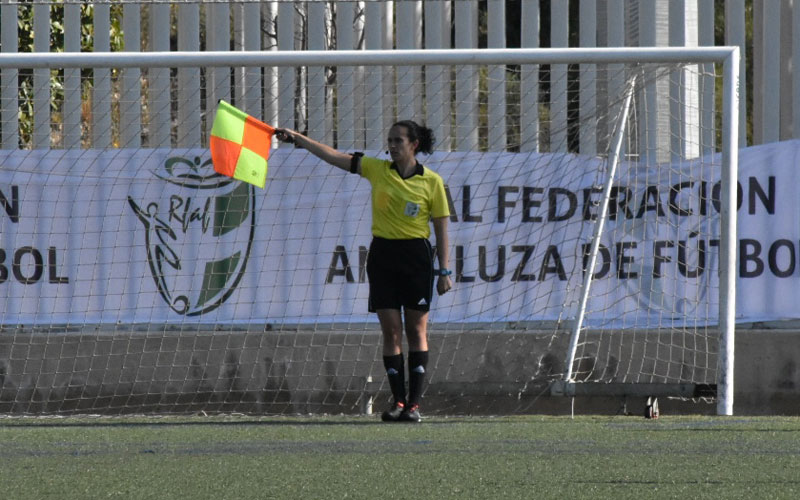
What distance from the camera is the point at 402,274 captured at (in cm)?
675

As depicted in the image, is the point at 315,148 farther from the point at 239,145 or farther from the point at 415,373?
the point at 415,373

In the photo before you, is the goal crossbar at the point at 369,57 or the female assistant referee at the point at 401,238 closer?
the female assistant referee at the point at 401,238

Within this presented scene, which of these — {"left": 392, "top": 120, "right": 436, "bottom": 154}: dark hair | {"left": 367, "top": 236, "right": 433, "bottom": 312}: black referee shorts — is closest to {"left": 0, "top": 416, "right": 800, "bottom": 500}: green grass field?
{"left": 367, "top": 236, "right": 433, "bottom": 312}: black referee shorts

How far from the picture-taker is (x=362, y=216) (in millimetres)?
8633

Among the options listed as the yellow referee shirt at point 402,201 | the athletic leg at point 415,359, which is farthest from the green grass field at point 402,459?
the yellow referee shirt at point 402,201

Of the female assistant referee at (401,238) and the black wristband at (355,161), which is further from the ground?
the black wristband at (355,161)

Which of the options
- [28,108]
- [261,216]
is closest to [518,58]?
[261,216]

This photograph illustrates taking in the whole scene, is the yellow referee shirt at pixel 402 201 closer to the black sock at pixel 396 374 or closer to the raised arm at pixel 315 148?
the raised arm at pixel 315 148

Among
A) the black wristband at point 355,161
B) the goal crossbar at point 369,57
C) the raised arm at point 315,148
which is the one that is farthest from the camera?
the goal crossbar at point 369,57

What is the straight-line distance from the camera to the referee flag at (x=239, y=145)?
6.91 m

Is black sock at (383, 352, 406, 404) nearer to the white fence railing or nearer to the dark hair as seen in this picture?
the dark hair

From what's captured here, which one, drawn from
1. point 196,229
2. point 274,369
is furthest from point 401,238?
point 196,229

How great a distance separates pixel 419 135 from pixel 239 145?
0.93m

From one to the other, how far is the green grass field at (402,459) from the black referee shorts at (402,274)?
61 cm
